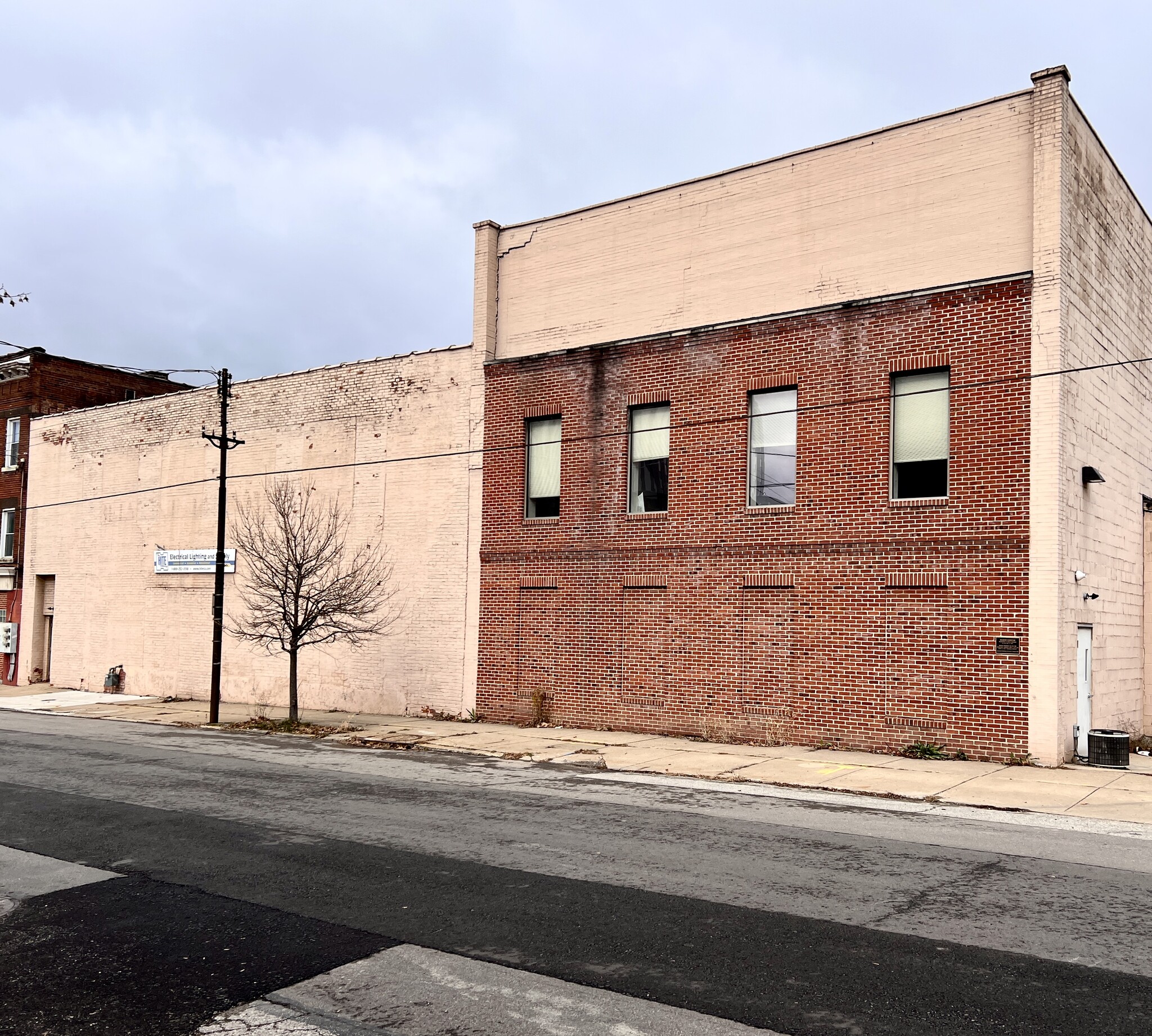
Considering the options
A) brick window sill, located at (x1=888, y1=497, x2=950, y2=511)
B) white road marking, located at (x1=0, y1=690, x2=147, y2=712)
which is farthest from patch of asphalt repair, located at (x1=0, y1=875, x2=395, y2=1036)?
white road marking, located at (x1=0, y1=690, x2=147, y2=712)

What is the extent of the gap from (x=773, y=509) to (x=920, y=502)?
2616 millimetres

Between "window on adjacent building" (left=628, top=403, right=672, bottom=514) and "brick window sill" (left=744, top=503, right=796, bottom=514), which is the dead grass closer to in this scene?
"window on adjacent building" (left=628, top=403, right=672, bottom=514)

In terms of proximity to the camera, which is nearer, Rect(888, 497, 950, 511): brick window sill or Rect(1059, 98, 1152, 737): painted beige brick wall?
Rect(1059, 98, 1152, 737): painted beige brick wall

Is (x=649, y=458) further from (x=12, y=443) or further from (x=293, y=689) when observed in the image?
(x=12, y=443)

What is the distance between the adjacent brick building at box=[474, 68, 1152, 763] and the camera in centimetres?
1658

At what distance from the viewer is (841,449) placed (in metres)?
18.2

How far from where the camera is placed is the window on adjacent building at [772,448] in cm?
1898

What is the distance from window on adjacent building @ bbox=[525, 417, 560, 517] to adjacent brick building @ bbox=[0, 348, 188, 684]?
18380mm

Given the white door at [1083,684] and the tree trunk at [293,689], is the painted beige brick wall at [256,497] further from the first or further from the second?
the white door at [1083,684]

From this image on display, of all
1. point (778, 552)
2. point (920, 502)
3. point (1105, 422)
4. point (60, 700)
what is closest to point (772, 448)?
point (778, 552)

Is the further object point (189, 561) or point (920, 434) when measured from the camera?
point (189, 561)

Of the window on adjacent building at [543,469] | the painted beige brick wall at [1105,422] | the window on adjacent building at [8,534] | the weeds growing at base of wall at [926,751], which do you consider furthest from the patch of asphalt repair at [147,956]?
the window on adjacent building at [8,534]

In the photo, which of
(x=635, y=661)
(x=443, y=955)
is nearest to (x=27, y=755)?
(x=635, y=661)

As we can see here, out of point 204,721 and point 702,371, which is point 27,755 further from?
point 702,371
